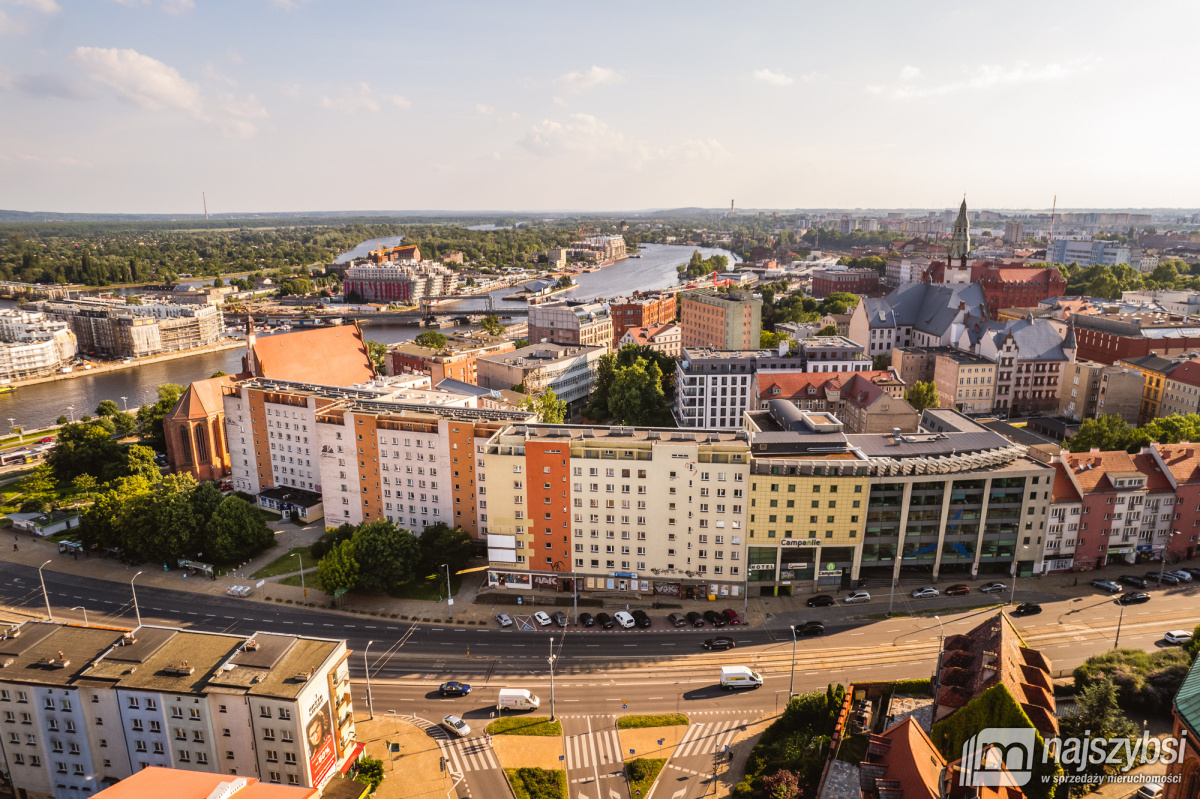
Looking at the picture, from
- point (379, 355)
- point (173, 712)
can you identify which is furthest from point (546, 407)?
point (173, 712)

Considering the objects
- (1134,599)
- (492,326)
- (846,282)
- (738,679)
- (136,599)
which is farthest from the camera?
(846,282)

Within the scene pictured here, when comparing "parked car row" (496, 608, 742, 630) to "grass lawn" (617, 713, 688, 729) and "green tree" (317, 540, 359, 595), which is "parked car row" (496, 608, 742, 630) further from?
"green tree" (317, 540, 359, 595)

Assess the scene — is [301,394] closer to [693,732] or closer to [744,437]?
[744,437]

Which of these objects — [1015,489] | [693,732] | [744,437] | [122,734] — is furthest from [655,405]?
[122,734]

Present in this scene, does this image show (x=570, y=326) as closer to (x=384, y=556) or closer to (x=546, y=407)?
(x=546, y=407)

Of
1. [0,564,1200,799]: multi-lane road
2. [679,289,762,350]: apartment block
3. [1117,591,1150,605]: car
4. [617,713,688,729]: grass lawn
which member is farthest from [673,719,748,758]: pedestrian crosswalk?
[679,289,762,350]: apartment block
